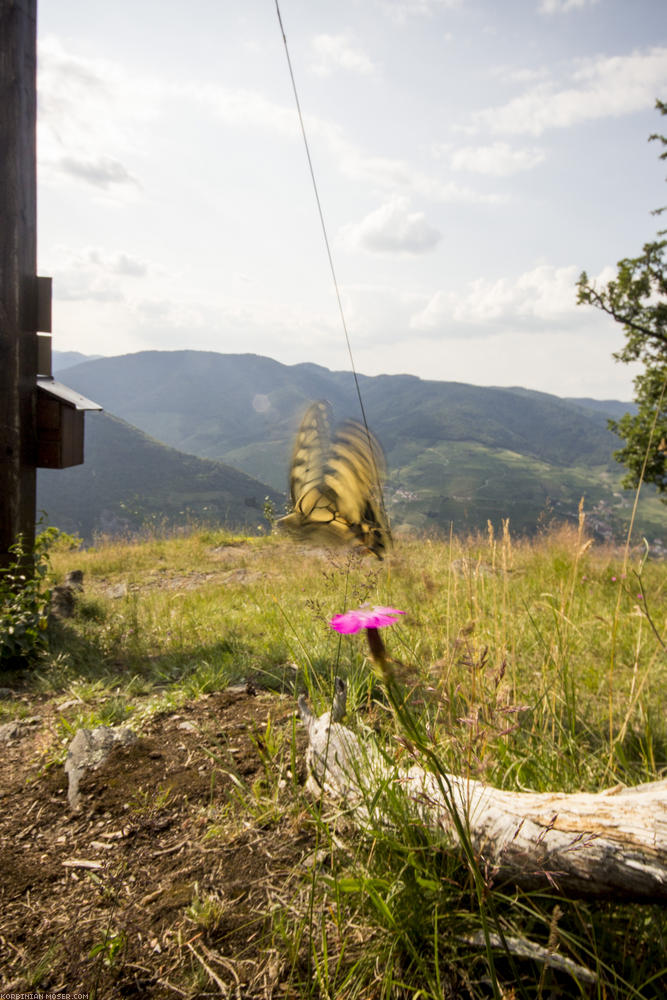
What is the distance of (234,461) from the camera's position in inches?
5054

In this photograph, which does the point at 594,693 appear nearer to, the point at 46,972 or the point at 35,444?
the point at 46,972

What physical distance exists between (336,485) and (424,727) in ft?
2.90

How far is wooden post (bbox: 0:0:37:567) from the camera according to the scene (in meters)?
3.79

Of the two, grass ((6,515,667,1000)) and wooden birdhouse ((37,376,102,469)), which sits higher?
wooden birdhouse ((37,376,102,469))

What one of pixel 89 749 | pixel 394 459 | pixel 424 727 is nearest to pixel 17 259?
pixel 89 749

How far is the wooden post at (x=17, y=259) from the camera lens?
3795 mm

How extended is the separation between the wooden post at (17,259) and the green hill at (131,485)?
252ft

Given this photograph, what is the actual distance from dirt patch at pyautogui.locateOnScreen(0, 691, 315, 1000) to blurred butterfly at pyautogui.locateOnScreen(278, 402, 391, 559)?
0.86 m

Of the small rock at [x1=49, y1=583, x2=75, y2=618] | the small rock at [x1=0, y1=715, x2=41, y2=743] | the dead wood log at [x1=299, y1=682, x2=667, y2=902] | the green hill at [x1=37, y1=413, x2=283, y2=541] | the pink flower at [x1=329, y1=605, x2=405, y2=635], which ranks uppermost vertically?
the pink flower at [x1=329, y1=605, x2=405, y2=635]

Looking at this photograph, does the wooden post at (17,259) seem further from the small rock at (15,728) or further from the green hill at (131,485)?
the green hill at (131,485)

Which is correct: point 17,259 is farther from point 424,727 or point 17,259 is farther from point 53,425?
point 424,727

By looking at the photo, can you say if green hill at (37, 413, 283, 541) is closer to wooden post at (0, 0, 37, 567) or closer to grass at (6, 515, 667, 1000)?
wooden post at (0, 0, 37, 567)

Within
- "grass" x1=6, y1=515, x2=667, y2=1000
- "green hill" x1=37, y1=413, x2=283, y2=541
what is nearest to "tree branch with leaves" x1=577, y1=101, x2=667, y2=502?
"grass" x1=6, y1=515, x2=667, y2=1000

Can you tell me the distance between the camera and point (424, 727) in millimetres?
1870
